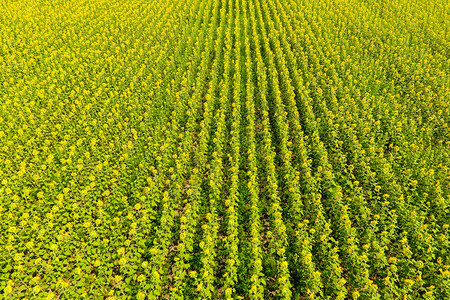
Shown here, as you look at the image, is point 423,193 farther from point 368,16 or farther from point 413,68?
point 368,16

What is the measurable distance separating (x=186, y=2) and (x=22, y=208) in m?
24.4

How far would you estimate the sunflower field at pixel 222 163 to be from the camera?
5719 millimetres

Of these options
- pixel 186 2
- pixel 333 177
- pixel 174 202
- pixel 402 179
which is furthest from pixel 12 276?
pixel 186 2

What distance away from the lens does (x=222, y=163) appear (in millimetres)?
8898

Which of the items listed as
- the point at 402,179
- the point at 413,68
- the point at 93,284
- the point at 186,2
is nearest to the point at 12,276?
the point at 93,284

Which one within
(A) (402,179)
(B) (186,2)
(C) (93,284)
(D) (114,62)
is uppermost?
(B) (186,2)

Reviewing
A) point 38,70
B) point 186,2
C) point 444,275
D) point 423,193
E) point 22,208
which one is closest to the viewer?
point 444,275

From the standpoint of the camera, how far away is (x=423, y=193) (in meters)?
7.43

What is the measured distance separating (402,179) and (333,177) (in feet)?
7.28

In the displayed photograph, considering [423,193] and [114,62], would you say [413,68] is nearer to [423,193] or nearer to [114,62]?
[423,193]

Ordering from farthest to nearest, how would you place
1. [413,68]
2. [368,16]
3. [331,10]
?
[331,10]
[368,16]
[413,68]

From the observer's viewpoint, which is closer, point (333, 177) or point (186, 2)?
point (333, 177)

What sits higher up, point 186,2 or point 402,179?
point 186,2

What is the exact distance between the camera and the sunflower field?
5719 mm
